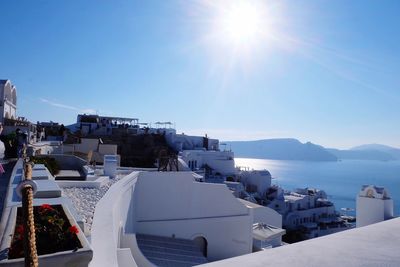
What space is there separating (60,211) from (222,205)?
372 inches

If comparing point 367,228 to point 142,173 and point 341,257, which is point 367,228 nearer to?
point 341,257

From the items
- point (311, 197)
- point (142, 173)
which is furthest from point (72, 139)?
point (311, 197)

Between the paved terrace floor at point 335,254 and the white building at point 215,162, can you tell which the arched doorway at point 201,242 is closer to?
the paved terrace floor at point 335,254

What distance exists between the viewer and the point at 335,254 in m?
1.81

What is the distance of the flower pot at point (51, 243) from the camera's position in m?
2.48

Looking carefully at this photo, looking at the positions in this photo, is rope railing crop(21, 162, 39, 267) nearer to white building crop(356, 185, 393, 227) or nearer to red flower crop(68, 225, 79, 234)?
red flower crop(68, 225, 79, 234)

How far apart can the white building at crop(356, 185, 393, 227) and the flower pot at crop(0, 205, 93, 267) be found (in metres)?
6.64

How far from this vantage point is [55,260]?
2512 mm

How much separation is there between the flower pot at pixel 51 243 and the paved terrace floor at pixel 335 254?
1612 millimetres

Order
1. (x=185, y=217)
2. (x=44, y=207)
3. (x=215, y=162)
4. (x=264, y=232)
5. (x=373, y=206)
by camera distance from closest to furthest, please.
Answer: (x=44, y=207), (x=373, y=206), (x=185, y=217), (x=264, y=232), (x=215, y=162)

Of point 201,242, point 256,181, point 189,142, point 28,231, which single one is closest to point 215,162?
point 256,181

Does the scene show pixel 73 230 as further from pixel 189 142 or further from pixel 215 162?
→ pixel 189 142

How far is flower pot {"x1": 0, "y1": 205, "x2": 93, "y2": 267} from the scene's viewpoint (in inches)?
97.7

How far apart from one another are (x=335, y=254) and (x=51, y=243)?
7.59 feet
